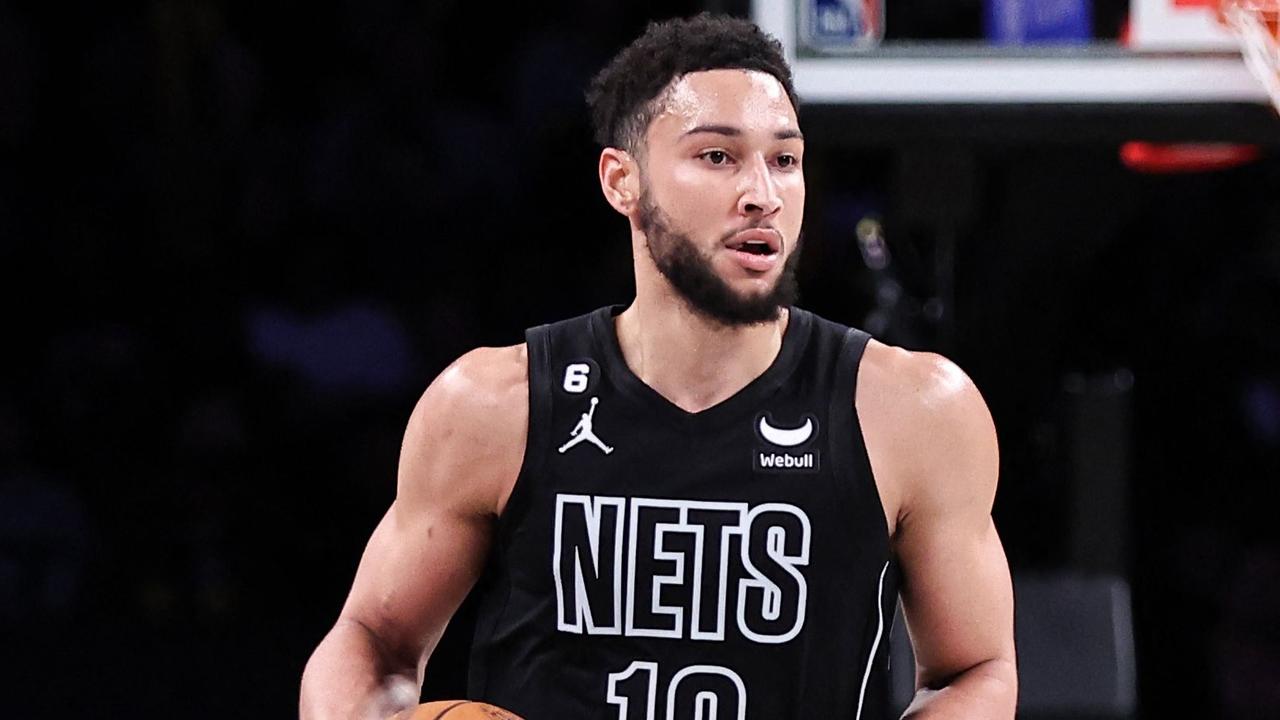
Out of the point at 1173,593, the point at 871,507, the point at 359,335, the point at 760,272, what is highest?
the point at 760,272

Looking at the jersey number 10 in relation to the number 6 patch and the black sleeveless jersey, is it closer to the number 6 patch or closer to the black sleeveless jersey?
the black sleeveless jersey

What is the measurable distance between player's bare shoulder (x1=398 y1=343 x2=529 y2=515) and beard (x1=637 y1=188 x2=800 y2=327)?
0.82 feet

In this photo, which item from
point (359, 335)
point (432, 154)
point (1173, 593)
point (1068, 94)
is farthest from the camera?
point (432, 154)

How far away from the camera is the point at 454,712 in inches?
97.7

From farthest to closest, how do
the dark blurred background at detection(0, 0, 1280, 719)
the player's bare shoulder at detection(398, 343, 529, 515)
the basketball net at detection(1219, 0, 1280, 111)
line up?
the dark blurred background at detection(0, 0, 1280, 719) → the basketball net at detection(1219, 0, 1280, 111) → the player's bare shoulder at detection(398, 343, 529, 515)

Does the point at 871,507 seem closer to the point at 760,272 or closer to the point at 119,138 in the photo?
the point at 760,272

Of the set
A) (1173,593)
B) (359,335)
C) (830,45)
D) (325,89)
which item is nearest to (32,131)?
(325,89)

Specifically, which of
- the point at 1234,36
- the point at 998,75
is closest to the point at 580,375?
the point at 998,75

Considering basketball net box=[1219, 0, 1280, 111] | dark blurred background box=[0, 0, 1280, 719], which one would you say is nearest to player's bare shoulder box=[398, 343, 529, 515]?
dark blurred background box=[0, 0, 1280, 719]

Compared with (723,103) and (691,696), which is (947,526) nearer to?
(691,696)

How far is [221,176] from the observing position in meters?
6.80

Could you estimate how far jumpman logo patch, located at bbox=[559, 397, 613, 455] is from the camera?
2678 millimetres

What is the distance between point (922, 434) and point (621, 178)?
56 centimetres

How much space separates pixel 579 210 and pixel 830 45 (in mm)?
2903
